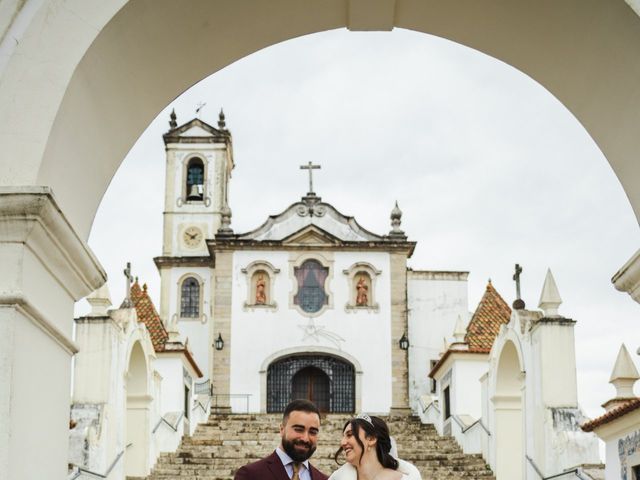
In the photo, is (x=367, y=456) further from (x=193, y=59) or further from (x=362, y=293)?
(x=362, y=293)

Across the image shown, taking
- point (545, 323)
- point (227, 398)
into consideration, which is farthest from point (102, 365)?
point (227, 398)

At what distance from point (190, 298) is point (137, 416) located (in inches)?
628

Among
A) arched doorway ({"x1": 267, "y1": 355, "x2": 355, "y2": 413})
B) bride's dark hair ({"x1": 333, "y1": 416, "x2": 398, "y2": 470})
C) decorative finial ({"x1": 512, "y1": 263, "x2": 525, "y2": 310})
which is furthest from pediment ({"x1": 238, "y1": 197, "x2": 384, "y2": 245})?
bride's dark hair ({"x1": 333, "y1": 416, "x2": 398, "y2": 470})

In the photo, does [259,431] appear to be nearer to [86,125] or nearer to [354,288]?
[354,288]

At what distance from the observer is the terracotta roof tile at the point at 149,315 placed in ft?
92.4

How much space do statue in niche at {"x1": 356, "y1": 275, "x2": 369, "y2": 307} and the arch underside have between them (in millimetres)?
28167

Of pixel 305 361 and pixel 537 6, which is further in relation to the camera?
pixel 305 361

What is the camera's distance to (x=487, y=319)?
2969cm

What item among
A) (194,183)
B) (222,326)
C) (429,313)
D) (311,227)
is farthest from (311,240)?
(194,183)

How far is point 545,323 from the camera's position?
18.0 meters

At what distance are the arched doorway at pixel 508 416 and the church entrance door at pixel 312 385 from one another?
13.9m

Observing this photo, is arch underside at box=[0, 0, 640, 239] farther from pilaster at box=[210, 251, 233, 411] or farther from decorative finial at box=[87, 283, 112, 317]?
pilaster at box=[210, 251, 233, 411]

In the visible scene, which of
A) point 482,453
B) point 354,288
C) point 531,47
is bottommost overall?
point 482,453

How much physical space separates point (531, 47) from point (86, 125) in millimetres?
2445
